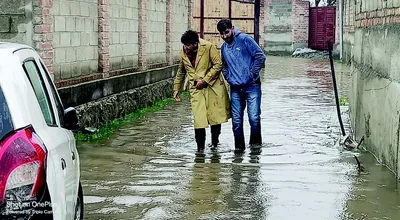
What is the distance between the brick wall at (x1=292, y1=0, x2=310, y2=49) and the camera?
40.8m

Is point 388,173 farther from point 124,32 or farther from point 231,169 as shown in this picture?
point 124,32

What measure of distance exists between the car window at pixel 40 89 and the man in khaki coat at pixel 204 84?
205 inches

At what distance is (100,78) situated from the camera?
42.4 feet

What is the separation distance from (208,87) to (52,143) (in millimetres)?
6200

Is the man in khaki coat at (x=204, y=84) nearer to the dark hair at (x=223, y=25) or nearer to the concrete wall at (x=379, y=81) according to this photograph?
the dark hair at (x=223, y=25)

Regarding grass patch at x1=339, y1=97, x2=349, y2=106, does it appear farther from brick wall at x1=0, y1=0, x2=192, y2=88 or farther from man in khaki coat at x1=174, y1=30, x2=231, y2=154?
man in khaki coat at x1=174, y1=30, x2=231, y2=154

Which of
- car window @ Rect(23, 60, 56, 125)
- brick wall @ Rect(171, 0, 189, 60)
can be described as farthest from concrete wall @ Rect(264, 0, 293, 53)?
car window @ Rect(23, 60, 56, 125)

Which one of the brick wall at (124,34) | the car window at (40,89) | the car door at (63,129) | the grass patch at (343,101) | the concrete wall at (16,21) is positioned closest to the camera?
the car window at (40,89)

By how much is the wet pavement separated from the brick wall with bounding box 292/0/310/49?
2825 cm

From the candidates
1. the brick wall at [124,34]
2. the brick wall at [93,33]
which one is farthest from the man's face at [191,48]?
the brick wall at [124,34]

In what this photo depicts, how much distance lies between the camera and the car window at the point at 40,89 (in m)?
4.39

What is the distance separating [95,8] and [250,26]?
14.1 meters

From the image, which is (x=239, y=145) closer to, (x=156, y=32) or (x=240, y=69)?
(x=240, y=69)

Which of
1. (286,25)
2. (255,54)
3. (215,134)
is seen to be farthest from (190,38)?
(286,25)
